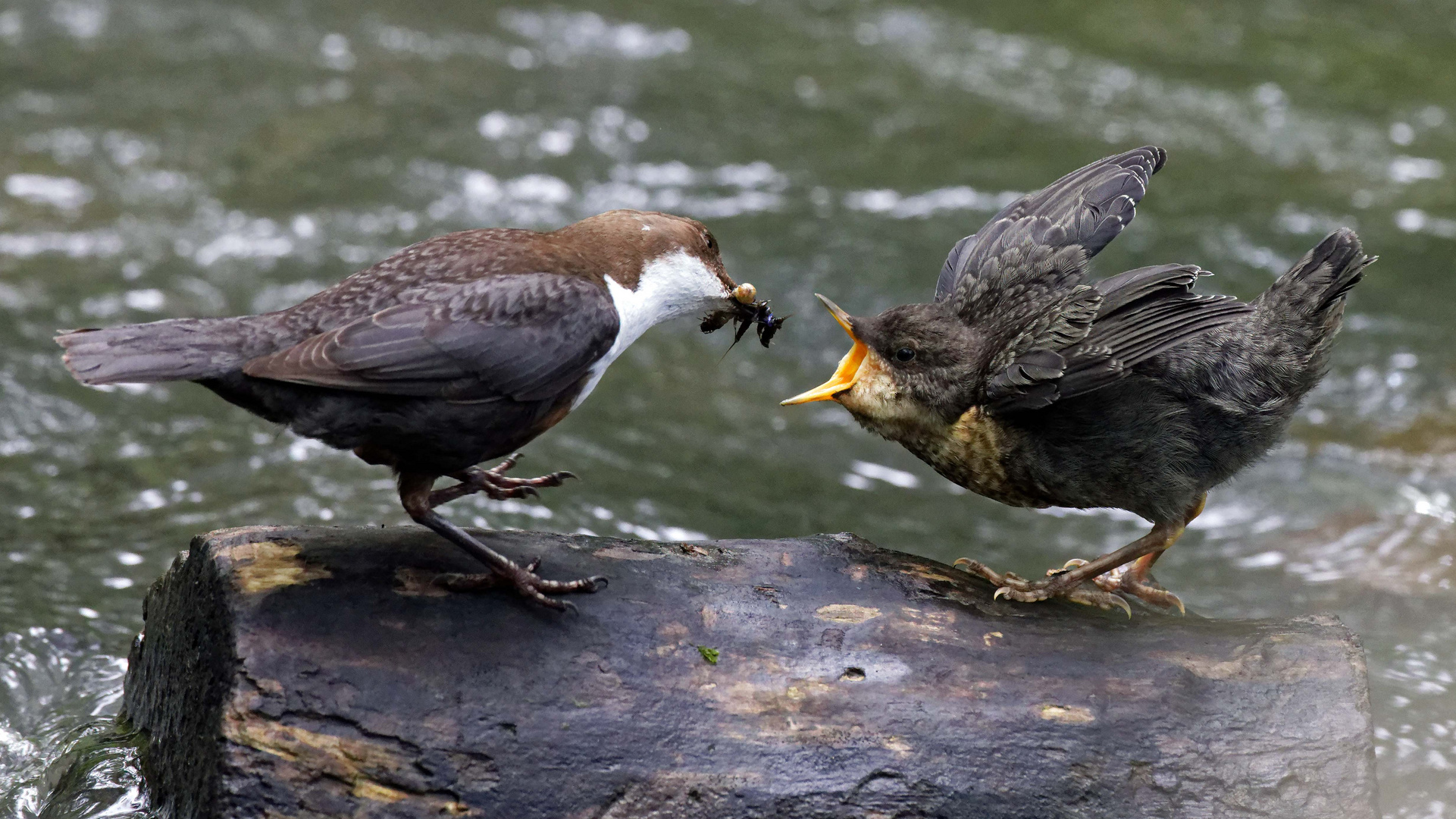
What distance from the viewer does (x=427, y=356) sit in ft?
10.0

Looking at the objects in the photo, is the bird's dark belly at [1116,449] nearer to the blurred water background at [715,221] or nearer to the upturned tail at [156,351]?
the blurred water background at [715,221]

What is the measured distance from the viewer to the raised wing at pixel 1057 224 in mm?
3924

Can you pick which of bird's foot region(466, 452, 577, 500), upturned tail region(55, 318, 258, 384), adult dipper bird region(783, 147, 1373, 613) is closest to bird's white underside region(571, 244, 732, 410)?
bird's foot region(466, 452, 577, 500)

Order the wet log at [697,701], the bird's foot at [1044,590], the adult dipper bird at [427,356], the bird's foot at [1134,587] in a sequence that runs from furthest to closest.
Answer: the bird's foot at [1134,587]
the bird's foot at [1044,590]
the adult dipper bird at [427,356]
the wet log at [697,701]

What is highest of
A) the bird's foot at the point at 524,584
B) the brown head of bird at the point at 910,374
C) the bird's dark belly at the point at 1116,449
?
the brown head of bird at the point at 910,374

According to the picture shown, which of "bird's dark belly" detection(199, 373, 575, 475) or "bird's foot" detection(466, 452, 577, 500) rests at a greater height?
"bird's foot" detection(466, 452, 577, 500)

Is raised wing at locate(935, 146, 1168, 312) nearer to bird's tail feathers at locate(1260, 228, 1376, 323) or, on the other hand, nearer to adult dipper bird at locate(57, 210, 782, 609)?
bird's tail feathers at locate(1260, 228, 1376, 323)

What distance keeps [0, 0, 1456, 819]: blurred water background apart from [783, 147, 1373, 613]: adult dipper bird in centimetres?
112

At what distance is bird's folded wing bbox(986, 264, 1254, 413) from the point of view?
3.53 meters

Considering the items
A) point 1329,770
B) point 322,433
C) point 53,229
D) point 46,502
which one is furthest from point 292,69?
point 1329,770

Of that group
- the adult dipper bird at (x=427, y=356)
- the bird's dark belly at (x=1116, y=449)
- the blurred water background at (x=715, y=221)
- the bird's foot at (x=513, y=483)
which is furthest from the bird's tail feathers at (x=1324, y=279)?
the bird's foot at (x=513, y=483)

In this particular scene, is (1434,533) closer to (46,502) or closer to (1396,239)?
(1396,239)

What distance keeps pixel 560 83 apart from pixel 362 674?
23.8 ft

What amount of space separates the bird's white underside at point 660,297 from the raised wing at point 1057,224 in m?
0.76
